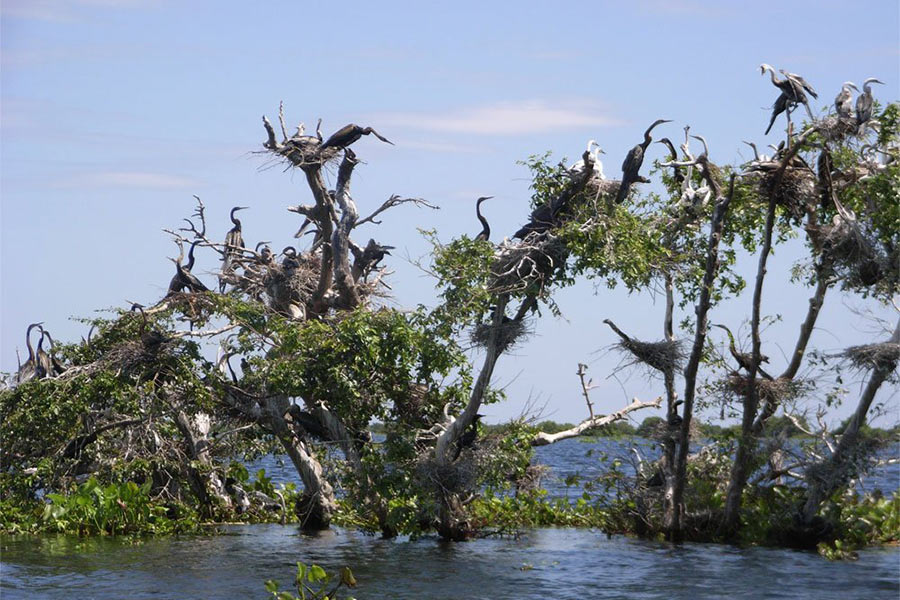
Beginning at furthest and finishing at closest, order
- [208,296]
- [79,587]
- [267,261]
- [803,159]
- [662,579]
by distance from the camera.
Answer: [267,261]
[208,296]
[803,159]
[662,579]
[79,587]

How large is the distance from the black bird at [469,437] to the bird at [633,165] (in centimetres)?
446

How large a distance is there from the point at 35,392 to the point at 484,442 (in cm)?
815

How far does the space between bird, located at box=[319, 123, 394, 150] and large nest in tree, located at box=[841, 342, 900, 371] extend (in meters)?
8.38

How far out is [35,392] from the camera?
20812mm

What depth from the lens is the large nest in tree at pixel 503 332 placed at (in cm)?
1922

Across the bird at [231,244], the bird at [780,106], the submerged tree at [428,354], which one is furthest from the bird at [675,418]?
the bird at [231,244]

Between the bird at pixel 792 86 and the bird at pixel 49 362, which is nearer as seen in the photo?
the bird at pixel 792 86

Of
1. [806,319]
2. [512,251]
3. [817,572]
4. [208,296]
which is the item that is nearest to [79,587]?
[208,296]

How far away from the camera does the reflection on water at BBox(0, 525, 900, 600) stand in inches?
645

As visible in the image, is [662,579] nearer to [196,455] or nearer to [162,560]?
[162,560]

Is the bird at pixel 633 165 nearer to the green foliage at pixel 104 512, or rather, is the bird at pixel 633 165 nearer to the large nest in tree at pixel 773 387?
the large nest in tree at pixel 773 387

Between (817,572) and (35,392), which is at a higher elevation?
(35,392)

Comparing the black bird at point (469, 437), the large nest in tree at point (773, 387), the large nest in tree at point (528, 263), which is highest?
the large nest in tree at point (528, 263)

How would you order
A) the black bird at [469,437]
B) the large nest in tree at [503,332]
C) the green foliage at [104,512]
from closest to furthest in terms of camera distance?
1. the large nest in tree at [503,332]
2. the black bird at [469,437]
3. the green foliage at [104,512]
